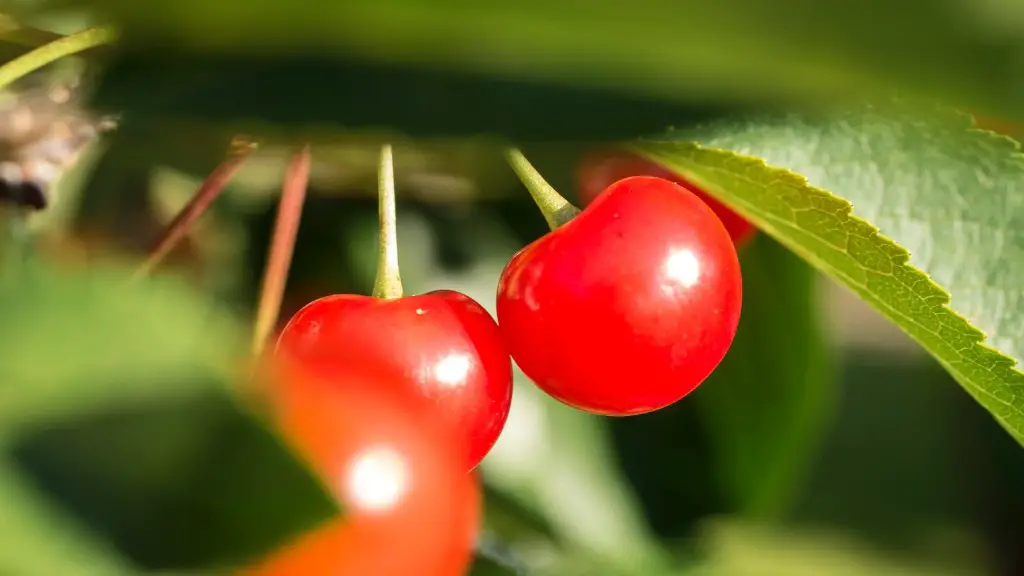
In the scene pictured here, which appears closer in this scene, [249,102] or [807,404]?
[249,102]

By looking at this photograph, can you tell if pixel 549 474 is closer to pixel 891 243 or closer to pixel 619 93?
pixel 891 243

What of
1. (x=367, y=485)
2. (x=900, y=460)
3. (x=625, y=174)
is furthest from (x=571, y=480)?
(x=900, y=460)

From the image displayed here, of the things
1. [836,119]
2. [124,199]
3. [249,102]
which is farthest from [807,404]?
[249,102]

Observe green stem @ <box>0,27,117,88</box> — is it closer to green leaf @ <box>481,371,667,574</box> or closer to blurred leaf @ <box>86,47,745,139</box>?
blurred leaf @ <box>86,47,745,139</box>

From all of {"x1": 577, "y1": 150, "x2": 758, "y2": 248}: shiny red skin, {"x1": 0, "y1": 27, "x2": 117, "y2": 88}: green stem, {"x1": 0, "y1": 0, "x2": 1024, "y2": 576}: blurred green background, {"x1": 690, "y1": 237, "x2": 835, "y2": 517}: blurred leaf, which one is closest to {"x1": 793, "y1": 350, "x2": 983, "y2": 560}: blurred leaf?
{"x1": 0, "y1": 0, "x2": 1024, "y2": 576}: blurred green background

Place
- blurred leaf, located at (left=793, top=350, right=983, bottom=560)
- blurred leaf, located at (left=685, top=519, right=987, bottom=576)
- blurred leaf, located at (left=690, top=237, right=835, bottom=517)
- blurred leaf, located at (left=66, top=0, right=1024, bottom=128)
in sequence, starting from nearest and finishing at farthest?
blurred leaf, located at (left=66, top=0, right=1024, bottom=128) → blurred leaf, located at (left=690, top=237, right=835, bottom=517) → blurred leaf, located at (left=685, top=519, right=987, bottom=576) → blurred leaf, located at (left=793, top=350, right=983, bottom=560)

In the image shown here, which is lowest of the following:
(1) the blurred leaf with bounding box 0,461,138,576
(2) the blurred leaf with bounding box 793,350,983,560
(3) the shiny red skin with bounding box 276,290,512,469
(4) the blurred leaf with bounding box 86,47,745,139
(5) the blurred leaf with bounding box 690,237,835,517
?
(2) the blurred leaf with bounding box 793,350,983,560

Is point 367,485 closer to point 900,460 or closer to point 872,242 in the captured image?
point 872,242
